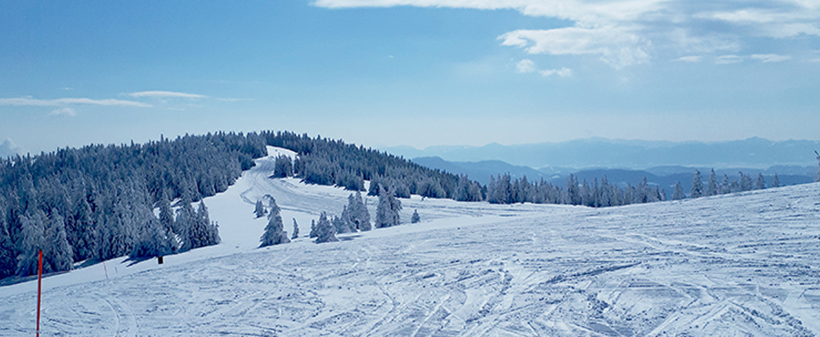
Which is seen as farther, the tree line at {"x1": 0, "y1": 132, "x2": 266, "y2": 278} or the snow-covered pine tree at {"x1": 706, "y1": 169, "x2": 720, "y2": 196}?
the snow-covered pine tree at {"x1": 706, "y1": 169, "x2": 720, "y2": 196}

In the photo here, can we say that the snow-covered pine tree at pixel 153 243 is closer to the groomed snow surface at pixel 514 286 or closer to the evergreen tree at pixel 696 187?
the groomed snow surface at pixel 514 286

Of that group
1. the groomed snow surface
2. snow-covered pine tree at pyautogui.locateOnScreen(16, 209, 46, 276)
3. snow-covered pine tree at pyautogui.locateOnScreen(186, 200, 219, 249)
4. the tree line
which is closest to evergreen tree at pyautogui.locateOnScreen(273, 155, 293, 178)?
the tree line

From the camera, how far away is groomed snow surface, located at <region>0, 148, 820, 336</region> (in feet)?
28.2

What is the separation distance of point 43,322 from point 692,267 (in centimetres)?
1682

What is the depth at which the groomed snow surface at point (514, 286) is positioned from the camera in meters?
8.61

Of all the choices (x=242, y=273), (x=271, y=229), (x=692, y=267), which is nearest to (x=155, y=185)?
(x=271, y=229)

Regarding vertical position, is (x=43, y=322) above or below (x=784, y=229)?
below

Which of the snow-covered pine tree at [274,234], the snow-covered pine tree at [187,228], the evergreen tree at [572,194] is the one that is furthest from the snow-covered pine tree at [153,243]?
the evergreen tree at [572,194]

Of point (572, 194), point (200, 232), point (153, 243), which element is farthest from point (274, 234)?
point (572, 194)

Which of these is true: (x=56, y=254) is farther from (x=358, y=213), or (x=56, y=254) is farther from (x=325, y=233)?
(x=325, y=233)

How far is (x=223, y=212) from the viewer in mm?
57500

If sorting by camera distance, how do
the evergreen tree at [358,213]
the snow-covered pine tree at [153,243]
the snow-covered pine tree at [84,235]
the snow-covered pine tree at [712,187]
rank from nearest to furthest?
the snow-covered pine tree at [153,243]
the evergreen tree at [358,213]
the snow-covered pine tree at [84,235]
the snow-covered pine tree at [712,187]

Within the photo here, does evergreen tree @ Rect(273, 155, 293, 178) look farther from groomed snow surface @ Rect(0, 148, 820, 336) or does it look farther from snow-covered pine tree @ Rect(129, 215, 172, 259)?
groomed snow surface @ Rect(0, 148, 820, 336)

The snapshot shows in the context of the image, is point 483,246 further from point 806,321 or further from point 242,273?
point 806,321
